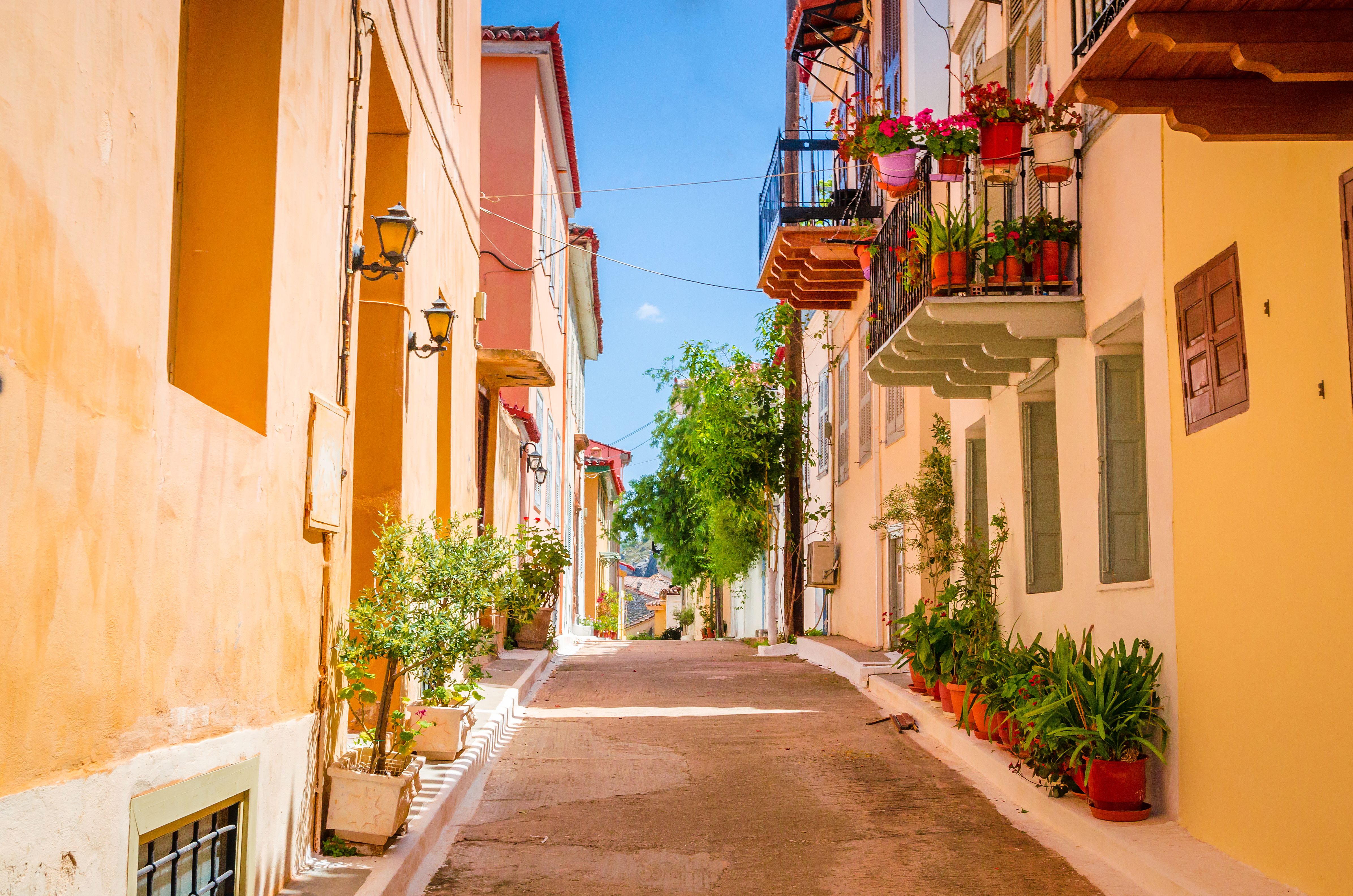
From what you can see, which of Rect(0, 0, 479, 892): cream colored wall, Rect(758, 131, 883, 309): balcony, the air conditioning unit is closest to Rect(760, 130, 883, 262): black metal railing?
Rect(758, 131, 883, 309): balcony

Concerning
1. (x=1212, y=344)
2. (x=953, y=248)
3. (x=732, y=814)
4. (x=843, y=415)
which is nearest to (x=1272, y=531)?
(x=1212, y=344)

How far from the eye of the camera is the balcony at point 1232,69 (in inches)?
164

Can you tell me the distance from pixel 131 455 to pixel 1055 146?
688 cm

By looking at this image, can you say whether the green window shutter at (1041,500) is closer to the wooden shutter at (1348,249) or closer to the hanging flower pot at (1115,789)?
the hanging flower pot at (1115,789)

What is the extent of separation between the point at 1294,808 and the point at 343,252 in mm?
5240

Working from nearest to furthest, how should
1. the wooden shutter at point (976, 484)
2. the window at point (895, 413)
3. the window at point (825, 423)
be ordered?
the wooden shutter at point (976, 484), the window at point (895, 413), the window at point (825, 423)

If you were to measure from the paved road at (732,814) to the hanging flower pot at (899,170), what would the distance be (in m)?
4.62

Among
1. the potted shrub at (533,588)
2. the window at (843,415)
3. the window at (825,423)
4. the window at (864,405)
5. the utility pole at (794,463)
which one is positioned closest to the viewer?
the potted shrub at (533,588)

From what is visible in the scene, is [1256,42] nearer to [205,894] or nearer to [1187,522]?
[1187,522]

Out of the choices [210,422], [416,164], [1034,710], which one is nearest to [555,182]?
[416,164]

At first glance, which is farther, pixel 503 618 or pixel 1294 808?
pixel 503 618

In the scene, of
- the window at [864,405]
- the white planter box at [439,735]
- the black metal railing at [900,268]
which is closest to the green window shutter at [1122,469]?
the black metal railing at [900,268]

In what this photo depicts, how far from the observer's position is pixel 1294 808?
17.2 ft

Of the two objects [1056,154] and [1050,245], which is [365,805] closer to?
[1050,245]
